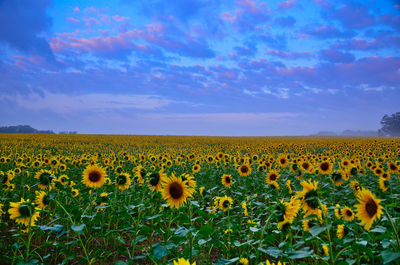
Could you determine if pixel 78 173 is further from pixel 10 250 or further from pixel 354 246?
pixel 354 246

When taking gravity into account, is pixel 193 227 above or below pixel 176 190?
below

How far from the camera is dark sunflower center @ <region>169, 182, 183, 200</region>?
3406 millimetres

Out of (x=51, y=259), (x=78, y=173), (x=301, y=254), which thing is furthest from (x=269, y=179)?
(x=78, y=173)

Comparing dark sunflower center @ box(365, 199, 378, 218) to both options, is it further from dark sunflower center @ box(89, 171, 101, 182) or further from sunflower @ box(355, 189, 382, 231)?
dark sunflower center @ box(89, 171, 101, 182)

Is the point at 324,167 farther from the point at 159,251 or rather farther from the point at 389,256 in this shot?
the point at 159,251

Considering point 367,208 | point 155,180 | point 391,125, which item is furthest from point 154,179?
point 391,125

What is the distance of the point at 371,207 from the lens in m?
2.60

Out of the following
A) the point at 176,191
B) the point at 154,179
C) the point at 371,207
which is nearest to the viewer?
the point at 371,207

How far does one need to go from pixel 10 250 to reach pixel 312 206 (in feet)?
18.1

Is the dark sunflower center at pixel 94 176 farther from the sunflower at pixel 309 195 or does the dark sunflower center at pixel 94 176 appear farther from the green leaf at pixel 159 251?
the sunflower at pixel 309 195

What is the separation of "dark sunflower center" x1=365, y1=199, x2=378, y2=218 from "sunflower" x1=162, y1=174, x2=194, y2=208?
79.3 inches

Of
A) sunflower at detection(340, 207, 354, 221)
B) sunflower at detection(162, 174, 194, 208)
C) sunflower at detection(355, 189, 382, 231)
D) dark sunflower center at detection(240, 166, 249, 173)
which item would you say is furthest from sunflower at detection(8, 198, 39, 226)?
dark sunflower center at detection(240, 166, 249, 173)

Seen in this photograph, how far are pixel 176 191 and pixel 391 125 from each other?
163 m

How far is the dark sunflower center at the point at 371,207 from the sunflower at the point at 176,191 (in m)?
2.01
